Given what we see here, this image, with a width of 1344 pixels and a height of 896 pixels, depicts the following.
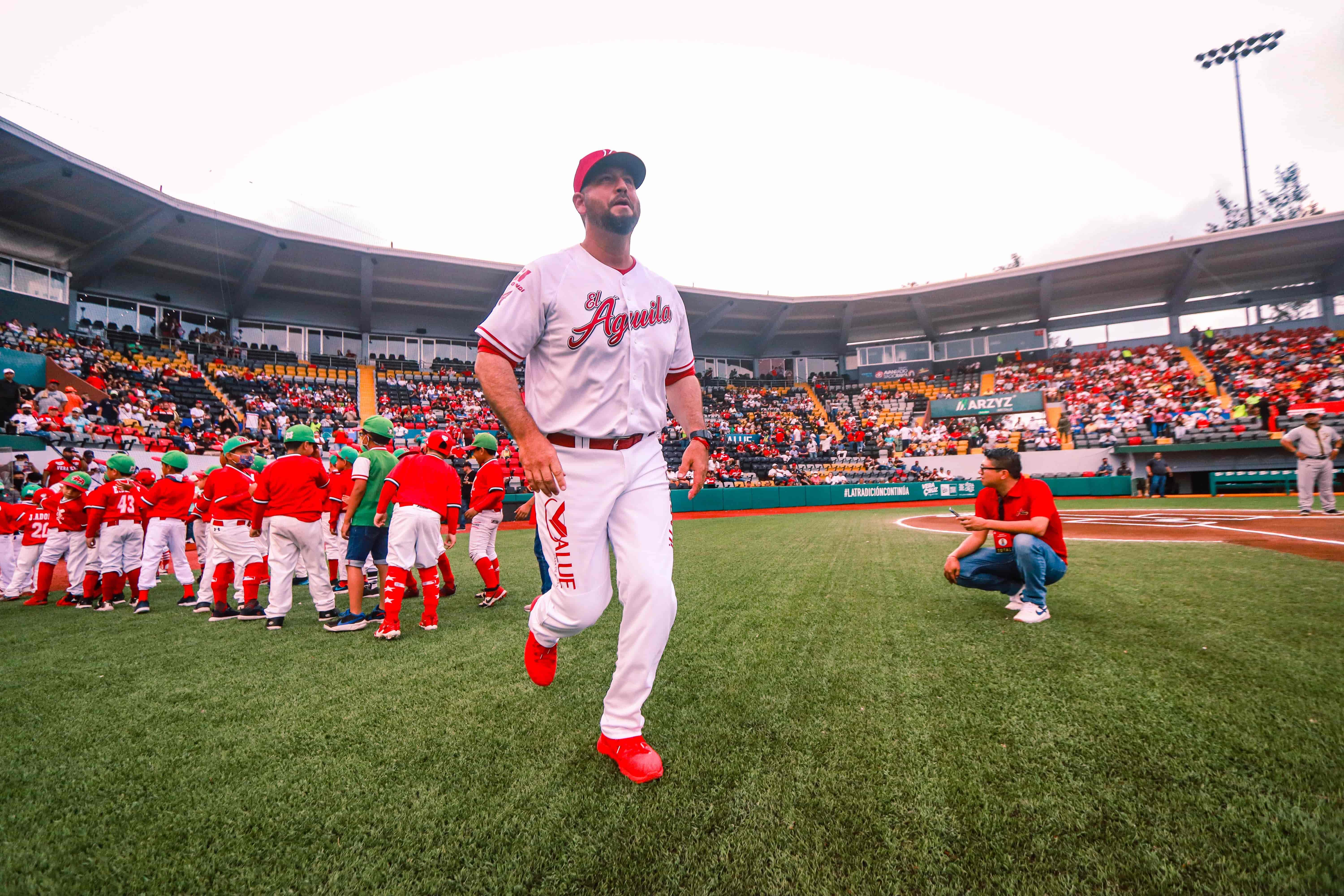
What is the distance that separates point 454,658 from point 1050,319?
124ft

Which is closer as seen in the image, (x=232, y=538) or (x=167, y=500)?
(x=232, y=538)

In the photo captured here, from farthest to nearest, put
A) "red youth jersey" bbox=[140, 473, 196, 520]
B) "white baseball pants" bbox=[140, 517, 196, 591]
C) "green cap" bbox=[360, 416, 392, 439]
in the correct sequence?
"red youth jersey" bbox=[140, 473, 196, 520], "white baseball pants" bbox=[140, 517, 196, 591], "green cap" bbox=[360, 416, 392, 439]

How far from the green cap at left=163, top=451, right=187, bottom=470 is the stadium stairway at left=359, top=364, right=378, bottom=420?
2016cm

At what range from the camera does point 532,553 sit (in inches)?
413

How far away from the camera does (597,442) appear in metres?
2.50

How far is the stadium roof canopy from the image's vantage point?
2150 cm

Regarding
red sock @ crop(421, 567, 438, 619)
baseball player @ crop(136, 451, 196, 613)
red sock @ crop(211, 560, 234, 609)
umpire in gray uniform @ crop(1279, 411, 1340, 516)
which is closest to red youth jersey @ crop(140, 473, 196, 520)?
baseball player @ crop(136, 451, 196, 613)

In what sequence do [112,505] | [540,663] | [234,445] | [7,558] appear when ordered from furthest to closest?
1. [7,558]
2. [112,505]
3. [234,445]
4. [540,663]

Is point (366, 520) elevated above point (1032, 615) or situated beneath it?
elevated above

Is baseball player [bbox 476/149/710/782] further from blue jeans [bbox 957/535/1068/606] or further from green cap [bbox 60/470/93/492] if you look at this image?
green cap [bbox 60/470/93/492]

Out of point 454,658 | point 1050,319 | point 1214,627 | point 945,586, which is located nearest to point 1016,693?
point 1214,627

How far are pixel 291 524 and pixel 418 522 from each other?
1.38 m

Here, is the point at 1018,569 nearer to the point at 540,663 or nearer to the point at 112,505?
the point at 540,663

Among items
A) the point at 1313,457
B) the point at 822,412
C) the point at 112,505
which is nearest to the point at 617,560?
the point at 112,505
